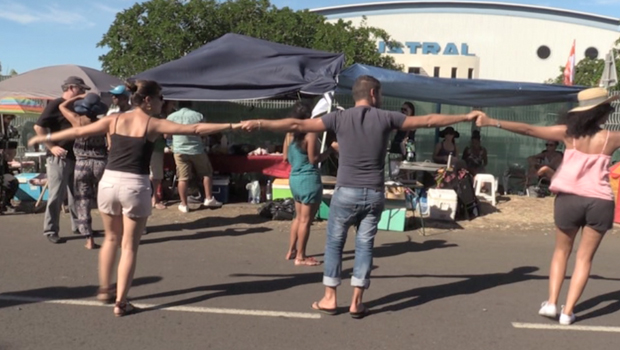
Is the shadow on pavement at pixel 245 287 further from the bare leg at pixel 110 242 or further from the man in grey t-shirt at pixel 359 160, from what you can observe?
the man in grey t-shirt at pixel 359 160

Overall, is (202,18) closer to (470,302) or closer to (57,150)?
(57,150)

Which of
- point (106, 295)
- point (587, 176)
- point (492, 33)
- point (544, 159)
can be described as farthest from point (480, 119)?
point (492, 33)

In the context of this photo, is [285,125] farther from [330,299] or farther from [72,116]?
[72,116]

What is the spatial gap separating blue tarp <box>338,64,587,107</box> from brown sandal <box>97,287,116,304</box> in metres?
5.81

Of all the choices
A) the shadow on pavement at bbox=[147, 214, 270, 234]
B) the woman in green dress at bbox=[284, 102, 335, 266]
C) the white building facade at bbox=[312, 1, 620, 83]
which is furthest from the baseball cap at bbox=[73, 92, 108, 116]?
the white building facade at bbox=[312, 1, 620, 83]

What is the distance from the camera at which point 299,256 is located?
6.52 meters

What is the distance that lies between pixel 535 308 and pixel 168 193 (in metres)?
7.15

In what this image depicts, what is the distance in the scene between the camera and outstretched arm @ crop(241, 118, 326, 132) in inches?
179

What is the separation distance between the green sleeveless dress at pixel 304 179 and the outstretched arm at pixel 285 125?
1542 millimetres

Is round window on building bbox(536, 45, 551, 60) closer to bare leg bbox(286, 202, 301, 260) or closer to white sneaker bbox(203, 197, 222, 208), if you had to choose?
white sneaker bbox(203, 197, 222, 208)

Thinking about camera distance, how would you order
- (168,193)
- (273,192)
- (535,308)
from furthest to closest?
(168,193) < (273,192) < (535,308)

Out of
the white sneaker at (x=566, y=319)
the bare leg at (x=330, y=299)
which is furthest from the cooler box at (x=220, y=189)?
the white sneaker at (x=566, y=319)

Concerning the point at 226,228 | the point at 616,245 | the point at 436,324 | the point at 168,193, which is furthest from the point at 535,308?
the point at 168,193

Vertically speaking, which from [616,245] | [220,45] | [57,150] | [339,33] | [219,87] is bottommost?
[616,245]
